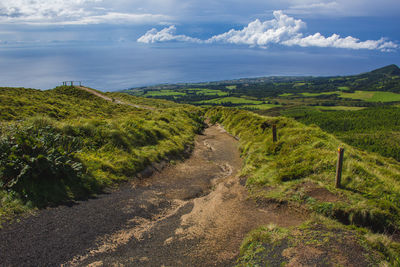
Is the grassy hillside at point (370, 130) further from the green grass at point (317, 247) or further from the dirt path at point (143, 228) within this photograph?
the green grass at point (317, 247)

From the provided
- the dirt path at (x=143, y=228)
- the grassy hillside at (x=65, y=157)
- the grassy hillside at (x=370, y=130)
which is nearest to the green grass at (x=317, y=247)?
the dirt path at (x=143, y=228)

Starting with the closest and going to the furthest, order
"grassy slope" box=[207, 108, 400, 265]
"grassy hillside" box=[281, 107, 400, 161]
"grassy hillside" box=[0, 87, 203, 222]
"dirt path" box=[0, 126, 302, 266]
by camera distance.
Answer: "dirt path" box=[0, 126, 302, 266] → "grassy slope" box=[207, 108, 400, 265] → "grassy hillside" box=[0, 87, 203, 222] → "grassy hillside" box=[281, 107, 400, 161]

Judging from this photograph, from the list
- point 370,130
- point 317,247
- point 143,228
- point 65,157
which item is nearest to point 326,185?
point 317,247

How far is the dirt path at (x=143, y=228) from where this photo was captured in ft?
17.5

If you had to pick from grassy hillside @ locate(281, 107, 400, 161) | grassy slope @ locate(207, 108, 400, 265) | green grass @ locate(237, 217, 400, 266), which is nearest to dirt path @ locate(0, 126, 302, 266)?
green grass @ locate(237, 217, 400, 266)

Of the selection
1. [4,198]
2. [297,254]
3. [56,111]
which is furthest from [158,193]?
[56,111]

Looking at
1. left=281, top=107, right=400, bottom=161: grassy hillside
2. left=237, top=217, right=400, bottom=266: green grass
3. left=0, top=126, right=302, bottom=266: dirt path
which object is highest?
left=237, top=217, right=400, bottom=266: green grass

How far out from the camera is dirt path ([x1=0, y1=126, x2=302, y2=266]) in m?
5.34

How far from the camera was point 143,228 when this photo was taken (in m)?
6.77

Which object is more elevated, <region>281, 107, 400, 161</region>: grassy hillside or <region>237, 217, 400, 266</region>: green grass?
<region>237, 217, 400, 266</region>: green grass

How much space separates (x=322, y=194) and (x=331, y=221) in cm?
126

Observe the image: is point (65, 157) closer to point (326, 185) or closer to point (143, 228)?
point (143, 228)

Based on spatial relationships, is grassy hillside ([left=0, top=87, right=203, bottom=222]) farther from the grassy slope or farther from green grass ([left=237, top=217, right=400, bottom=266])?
green grass ([left=237, top=217, right=400, bottom=266])

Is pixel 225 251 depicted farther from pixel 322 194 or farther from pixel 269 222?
pixel 322 194
